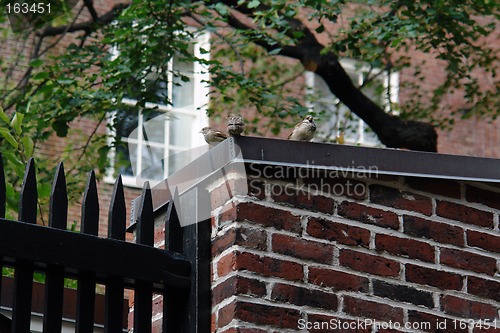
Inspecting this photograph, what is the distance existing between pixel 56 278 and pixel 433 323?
1.42m

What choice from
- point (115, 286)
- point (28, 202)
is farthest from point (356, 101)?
point (28, 202)

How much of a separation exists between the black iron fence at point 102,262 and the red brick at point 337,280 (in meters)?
0.39

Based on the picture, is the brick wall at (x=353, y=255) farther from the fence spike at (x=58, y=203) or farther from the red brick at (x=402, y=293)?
the fence spike at (x=58, y=203)

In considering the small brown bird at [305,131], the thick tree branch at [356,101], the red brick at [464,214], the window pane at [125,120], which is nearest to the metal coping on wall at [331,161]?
the red brick at [464,214]

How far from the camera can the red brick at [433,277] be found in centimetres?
421

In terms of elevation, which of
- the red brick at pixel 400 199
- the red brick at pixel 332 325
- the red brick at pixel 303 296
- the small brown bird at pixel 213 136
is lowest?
the red brick at pixel 332 325

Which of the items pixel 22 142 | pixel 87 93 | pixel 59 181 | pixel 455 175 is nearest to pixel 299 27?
pixel 87 93

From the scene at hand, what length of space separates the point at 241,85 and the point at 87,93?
1.49 m

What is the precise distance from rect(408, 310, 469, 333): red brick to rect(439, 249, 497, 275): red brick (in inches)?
8.9

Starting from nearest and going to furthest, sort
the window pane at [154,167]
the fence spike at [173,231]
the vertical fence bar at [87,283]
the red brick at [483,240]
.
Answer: the vertical fence bar at [87,283], the fence spike at [173,231], the red brick at [483,240], the window pane at [154,167]

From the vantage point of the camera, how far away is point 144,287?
12.8 feet

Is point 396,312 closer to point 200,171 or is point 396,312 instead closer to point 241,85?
point 200,171

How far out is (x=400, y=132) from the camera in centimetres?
1248

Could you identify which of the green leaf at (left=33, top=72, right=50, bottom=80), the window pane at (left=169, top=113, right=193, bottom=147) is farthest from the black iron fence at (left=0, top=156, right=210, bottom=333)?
the window pane at (left=169, top=113, right=193, bottom=147)
